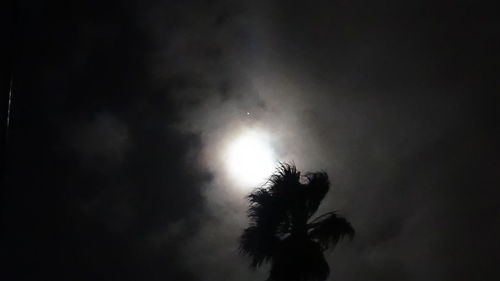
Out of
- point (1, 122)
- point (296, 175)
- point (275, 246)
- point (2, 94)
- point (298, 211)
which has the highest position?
point (296, 175)

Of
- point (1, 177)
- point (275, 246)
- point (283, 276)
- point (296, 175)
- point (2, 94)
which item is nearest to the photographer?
point (1, 177)

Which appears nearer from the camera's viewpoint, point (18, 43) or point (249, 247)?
point (18, 43)

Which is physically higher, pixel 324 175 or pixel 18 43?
pixel 324 175

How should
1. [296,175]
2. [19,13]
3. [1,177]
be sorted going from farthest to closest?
[296,175] < [19,13] < [1,177]

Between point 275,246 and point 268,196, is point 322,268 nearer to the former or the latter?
point 275,246

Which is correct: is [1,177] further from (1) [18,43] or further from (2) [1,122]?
(1) [18,43]

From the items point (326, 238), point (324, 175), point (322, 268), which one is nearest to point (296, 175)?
point (324, 175)
